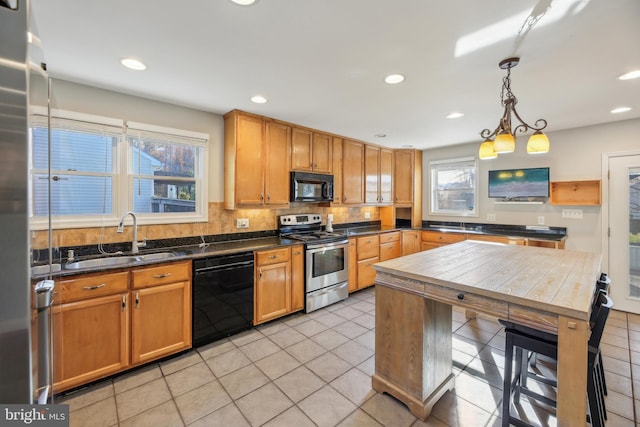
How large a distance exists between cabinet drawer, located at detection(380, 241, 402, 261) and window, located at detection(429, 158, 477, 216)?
1115 mm

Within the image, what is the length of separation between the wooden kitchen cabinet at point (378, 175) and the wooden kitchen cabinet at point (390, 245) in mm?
641

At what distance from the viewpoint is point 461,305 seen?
1.59 meters

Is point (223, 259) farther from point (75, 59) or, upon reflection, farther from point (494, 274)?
point (494, 274)

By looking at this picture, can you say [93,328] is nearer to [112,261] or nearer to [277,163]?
[112,261]

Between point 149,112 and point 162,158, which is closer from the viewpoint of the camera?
point 149,112

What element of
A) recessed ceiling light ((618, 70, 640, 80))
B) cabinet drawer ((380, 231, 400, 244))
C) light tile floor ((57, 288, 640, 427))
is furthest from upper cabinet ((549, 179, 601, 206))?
cabinet drawer ((380, 231, 400, 244))

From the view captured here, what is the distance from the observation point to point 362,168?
15.1ft

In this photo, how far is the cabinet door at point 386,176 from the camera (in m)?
4.95

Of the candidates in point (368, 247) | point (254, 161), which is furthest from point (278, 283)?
point (368, 247)

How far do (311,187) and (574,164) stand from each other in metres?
3.66

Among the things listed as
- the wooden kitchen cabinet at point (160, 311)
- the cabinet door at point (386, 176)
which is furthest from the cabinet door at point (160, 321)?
the cabinet door at point (386, 176)

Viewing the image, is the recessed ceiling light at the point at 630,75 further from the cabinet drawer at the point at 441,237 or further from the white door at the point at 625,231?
the cabinet drawer at the point at 441,237

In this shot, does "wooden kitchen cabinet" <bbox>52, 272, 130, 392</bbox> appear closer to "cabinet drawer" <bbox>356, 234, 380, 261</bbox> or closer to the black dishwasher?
the black dishwasher

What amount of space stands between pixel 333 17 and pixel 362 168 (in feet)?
10.4
